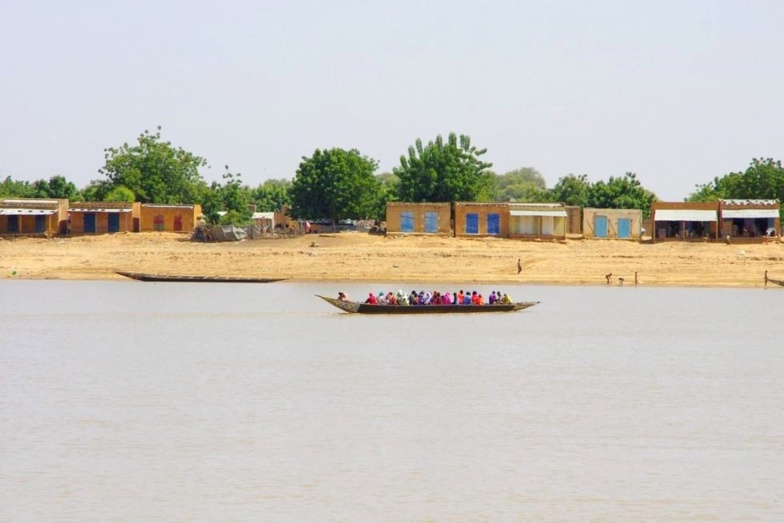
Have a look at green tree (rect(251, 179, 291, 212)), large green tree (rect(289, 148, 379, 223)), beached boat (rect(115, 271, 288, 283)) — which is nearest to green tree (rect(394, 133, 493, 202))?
large green tree (rect(289, 148, 379, 223))

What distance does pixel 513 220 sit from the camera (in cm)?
7762

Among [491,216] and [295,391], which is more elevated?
[491,216]

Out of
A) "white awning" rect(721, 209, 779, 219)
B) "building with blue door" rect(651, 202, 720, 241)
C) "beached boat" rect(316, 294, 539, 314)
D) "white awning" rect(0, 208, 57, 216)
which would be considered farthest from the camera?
"white awning" rect(0, 208, 57, 216)

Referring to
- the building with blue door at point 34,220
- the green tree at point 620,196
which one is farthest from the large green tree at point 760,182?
the building with blue door at point 34,220

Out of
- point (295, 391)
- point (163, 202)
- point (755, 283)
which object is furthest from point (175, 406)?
point (163, 202)

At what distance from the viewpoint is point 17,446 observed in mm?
25719

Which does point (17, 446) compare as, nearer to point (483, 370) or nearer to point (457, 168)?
point (483, 370)

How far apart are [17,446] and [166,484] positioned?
15.6 ft

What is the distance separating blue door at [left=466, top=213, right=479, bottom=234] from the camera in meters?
77.4

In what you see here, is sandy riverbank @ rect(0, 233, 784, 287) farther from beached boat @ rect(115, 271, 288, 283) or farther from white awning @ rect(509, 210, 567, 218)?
white awning @ rect(509, 210, 567, 218)

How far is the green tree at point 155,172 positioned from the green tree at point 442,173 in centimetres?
1879

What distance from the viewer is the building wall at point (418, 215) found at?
7750 centimetres

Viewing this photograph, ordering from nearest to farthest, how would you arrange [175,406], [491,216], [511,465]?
[511,465] < [175,406] < [491,216]

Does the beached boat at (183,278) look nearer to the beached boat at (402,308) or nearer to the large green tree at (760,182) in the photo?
the beached boat at (402,308)
